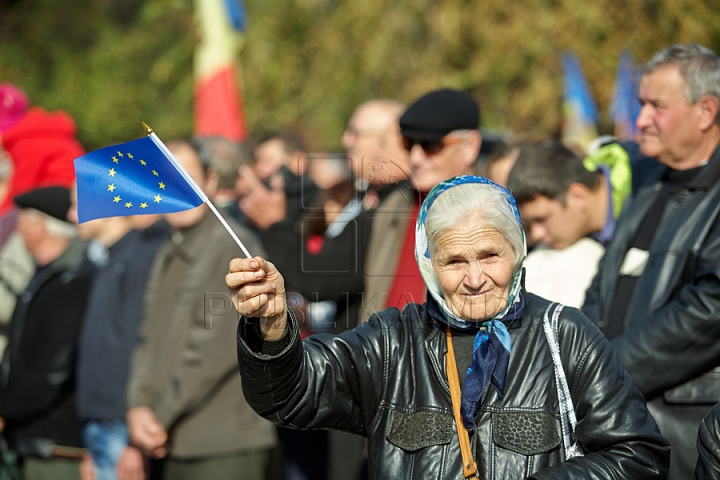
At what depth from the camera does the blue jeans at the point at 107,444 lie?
5574 mm

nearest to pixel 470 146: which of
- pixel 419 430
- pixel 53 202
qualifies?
pixel 419 430

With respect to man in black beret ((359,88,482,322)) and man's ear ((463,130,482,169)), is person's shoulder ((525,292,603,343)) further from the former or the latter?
man's ear ((463,130,482,169))

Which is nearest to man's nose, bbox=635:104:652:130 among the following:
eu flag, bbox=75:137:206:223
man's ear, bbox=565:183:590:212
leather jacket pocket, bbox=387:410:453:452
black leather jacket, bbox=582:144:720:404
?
black leather jacket, bbox=582:144:720:404

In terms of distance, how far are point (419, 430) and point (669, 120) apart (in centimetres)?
203

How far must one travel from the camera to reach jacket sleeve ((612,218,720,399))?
360 centimetres

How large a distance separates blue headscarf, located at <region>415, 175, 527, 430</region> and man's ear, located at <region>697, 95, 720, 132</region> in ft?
5.21

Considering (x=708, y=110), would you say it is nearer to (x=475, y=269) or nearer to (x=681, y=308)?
(x=681, y=308)

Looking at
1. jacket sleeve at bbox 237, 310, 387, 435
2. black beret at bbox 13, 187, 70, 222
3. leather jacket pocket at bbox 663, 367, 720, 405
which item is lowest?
leather jacket pocket at bbox 663, 367, 720, 405

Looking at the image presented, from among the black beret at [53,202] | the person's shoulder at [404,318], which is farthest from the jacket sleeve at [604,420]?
the black beret at [53,202]

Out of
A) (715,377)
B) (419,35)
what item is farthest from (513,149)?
(419,35)

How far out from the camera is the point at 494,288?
2.82 m

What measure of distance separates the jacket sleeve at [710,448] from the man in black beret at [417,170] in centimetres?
165

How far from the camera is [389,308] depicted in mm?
3035

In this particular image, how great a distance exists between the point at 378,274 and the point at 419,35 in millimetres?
8214
